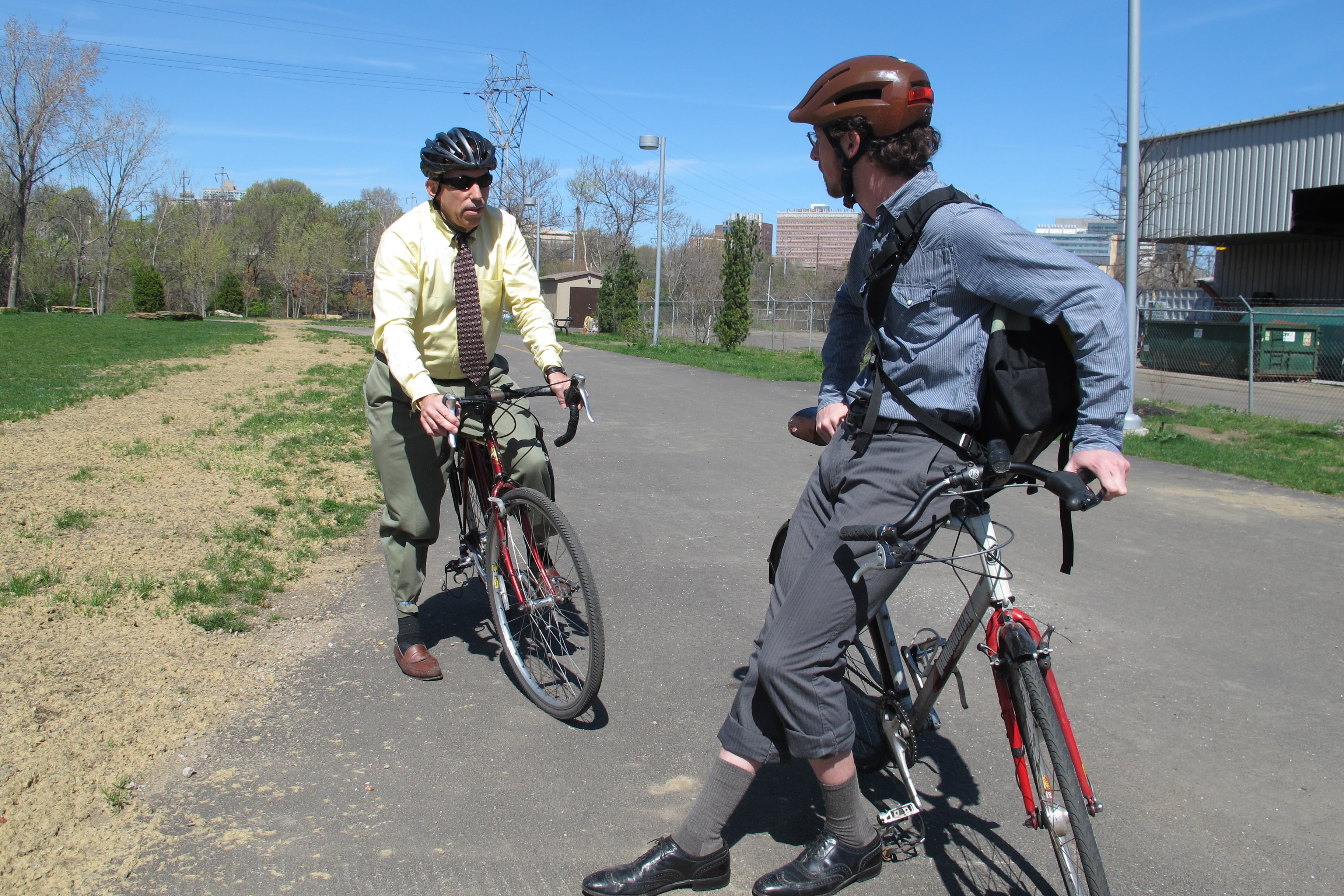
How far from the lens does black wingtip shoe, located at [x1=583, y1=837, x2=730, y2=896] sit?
253cm

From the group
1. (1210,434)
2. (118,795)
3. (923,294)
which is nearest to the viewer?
(923,294)

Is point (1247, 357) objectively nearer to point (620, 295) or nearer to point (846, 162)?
point (620, 295)

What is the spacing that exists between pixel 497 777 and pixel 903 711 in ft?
4.31

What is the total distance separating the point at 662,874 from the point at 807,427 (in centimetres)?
135

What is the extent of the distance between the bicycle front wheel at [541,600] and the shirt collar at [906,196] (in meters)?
1.63

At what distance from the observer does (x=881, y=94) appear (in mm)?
2389

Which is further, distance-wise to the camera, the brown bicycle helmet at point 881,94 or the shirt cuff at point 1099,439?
the brown bicycle helmet at point 881,94

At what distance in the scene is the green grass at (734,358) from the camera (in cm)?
1938

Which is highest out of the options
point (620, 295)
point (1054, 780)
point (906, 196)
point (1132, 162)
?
point (620, 295)

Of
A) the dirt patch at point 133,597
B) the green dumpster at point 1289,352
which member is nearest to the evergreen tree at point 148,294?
the dirt patch at point 133,597

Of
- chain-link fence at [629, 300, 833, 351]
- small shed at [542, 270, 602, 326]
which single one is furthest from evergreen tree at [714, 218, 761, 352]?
small shed at [542, 270, 602, 326]

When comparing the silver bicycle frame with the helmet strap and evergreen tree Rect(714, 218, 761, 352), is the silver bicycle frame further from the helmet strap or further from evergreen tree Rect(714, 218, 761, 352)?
evergreen tree Rect(714, 218, 761, 352)

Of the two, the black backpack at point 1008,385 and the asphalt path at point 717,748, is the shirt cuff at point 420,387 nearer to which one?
the asphalt path at point 717,748

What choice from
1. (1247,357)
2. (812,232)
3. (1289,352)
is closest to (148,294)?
(1247,357)
